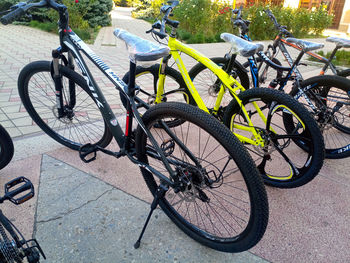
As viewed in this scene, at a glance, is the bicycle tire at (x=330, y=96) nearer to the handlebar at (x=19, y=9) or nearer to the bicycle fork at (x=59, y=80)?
the bicycle fork at (x=59, y=80)

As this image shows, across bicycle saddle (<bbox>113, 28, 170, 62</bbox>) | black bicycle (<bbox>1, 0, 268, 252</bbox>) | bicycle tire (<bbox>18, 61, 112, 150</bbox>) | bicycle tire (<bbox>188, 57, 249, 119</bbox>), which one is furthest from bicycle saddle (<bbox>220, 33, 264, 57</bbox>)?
bicycle tire (<bbox>18, 61, 112, 150</bbox>)

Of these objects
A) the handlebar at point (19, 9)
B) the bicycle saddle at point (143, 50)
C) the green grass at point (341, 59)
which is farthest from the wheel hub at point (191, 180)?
the green grass at point (341, 59)

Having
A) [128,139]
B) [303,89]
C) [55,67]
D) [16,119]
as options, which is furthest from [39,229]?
[303,89]

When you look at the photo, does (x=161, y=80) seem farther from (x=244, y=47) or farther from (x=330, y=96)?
(x=330, y=96)

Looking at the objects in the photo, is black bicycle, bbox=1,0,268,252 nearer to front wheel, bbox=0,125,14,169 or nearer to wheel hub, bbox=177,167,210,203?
wheel hub, bbox=177,167,210,203

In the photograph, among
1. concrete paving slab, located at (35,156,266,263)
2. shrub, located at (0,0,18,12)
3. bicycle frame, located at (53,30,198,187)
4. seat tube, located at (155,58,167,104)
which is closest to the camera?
concrete paving slab, located at (35,156,266,263)

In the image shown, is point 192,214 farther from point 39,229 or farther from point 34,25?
point 34,25

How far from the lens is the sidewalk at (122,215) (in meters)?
1.73

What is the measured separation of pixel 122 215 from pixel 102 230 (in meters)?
Result: 0.19

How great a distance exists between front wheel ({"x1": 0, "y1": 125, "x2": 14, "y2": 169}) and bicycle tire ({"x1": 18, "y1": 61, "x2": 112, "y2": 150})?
0.50 meters

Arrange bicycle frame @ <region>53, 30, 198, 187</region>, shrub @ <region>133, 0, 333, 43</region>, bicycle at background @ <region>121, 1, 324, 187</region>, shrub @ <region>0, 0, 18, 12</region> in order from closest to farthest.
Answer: bicycle frame @ <region>53, 30, 198, 187</region>
bicycle at background @ <region>121, 1, 324, 187</region>
shrub @ <region>133, 0, 333, 43</region>
shrub @ <region>0, 0, 18, 12</region>

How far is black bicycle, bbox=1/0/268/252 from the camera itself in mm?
1460

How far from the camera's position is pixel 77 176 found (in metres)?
2.37

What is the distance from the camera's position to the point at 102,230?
186 cm
